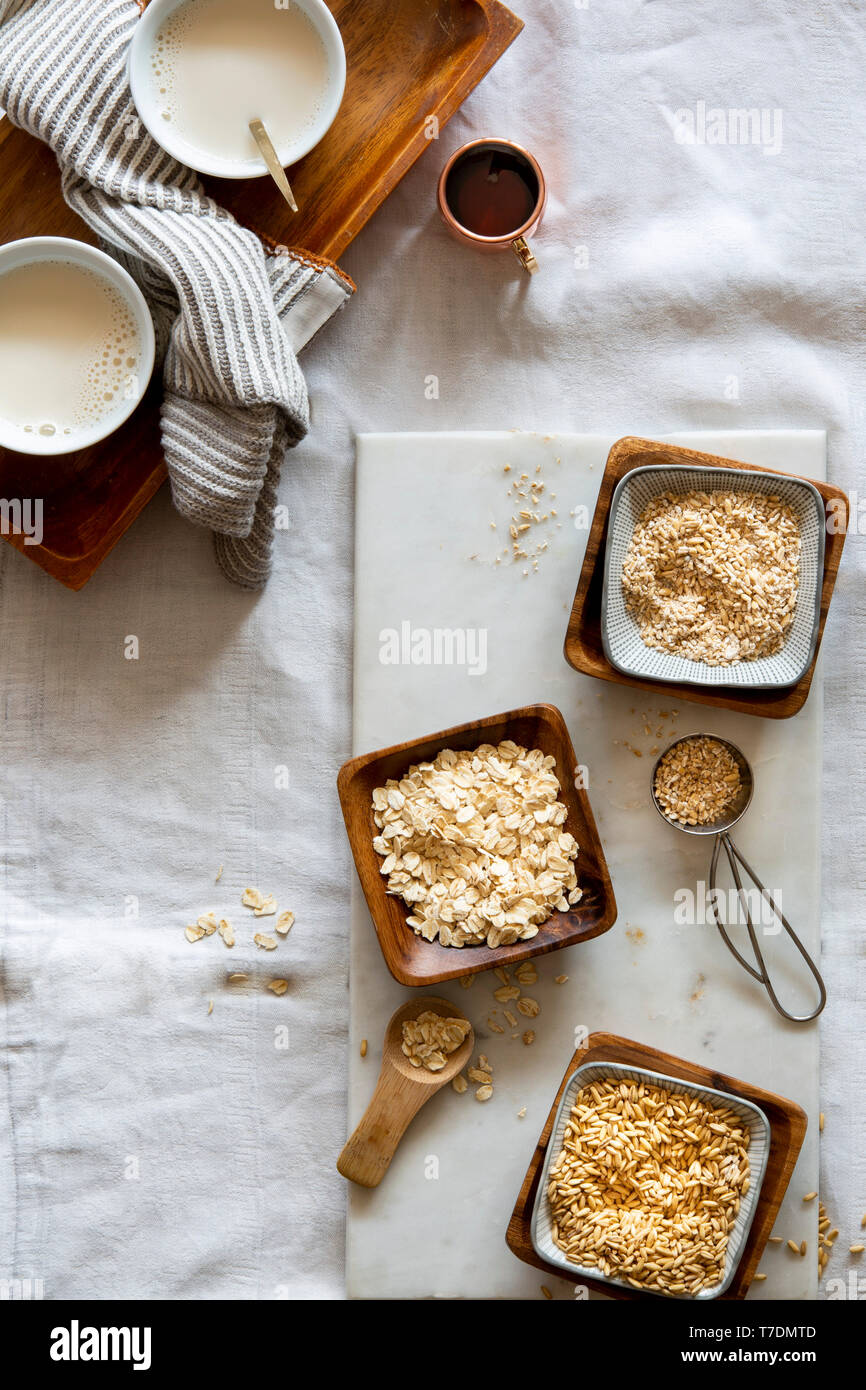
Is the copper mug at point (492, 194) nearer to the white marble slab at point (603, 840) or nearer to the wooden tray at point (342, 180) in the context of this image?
the wooden tray at point (342, 180)

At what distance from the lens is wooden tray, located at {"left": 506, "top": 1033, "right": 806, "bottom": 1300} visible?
1.33 metres

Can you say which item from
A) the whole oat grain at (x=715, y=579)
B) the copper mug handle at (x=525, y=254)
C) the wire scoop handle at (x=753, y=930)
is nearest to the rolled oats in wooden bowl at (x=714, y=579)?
the whole oat grain at (x=715, y=579)

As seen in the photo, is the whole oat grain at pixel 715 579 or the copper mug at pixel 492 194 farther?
the copper mug at pixel 492 194

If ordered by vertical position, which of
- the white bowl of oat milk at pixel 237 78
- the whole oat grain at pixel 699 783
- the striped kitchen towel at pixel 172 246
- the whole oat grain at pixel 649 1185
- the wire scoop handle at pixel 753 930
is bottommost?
the whole oat grain at pixel 649 1185

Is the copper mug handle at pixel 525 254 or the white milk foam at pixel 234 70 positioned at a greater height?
the white milk foam at pixel 234 70

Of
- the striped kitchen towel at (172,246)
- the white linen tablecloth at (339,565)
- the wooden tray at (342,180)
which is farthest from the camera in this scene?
the white linen tablecloth at (339,565)

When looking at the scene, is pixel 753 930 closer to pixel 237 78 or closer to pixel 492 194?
pixel 492 194

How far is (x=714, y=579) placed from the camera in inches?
52.8

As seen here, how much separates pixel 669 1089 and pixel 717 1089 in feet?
0.21

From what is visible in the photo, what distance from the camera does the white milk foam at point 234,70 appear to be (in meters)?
1.29

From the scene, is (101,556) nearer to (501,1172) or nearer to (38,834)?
(38,834)

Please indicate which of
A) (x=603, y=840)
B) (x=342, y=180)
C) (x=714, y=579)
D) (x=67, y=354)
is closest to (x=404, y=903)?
(x=603, y=840)

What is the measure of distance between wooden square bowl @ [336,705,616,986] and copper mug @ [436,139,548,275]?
664 millimetres

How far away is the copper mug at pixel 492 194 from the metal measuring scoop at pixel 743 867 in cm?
74
